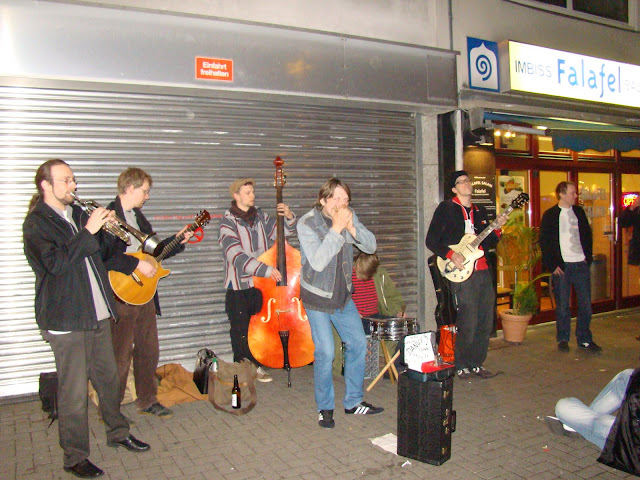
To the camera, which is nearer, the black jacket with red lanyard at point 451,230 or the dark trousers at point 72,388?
the dark trousers at point 72,388

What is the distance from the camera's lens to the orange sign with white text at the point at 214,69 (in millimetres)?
5434

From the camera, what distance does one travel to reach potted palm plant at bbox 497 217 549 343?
7.16 metres

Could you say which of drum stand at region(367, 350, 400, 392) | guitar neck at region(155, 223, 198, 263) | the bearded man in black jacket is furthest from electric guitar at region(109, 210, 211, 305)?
drum stand at region(367, 350, 400, 392)

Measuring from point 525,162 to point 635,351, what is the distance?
298cm

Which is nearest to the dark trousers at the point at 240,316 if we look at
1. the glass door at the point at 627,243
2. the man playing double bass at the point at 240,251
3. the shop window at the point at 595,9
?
the man playing double bass at the point at 240,251

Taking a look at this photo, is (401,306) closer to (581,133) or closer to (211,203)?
(211,203)

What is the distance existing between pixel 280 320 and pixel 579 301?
3982 mm

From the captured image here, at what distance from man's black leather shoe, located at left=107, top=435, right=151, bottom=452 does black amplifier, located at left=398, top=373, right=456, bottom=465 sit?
184cm

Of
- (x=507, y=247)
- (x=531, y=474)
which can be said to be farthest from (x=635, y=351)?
(x=531, y=474)

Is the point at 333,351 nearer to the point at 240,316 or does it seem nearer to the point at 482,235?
the point at 240,316

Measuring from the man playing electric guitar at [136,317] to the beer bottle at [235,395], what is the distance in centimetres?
54

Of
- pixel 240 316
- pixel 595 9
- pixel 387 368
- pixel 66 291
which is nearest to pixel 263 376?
pixel 240 316

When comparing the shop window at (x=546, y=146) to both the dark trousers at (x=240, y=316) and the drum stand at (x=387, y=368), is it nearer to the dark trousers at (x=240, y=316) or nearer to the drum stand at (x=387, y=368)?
the drum stand at (x=387, y=368)

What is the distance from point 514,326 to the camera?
7164 mm
